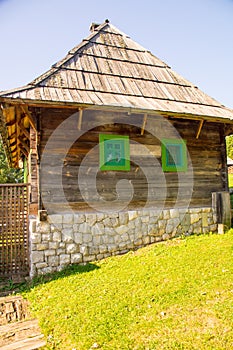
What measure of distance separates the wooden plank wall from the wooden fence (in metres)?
0.77

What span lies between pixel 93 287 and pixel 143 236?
235 centimetres

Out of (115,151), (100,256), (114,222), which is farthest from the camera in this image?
(115,151)

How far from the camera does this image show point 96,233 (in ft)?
22.1

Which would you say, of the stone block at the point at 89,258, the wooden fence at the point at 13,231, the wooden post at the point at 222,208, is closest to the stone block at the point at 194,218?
the wooden post at the point at 222,208

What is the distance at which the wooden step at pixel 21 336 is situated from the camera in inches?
151

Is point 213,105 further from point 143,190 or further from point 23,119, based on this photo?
point 23,119

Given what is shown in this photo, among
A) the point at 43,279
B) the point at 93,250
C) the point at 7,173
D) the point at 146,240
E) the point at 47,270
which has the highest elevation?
the point at 7,173

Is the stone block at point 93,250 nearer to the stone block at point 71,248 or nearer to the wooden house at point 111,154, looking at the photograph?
the wooden house at point 111,154

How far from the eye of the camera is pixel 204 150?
27.2 feet

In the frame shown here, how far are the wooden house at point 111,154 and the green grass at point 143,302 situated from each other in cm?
84

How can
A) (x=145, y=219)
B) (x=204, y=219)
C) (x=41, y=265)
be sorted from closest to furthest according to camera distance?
(x=41, y=265) < (x=145, y=219) < (x=204, y=219)

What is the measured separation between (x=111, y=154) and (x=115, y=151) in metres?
0.15

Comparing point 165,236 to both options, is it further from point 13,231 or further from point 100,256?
point 13,231

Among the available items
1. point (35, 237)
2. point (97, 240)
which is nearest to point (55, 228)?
point (35, 237)
